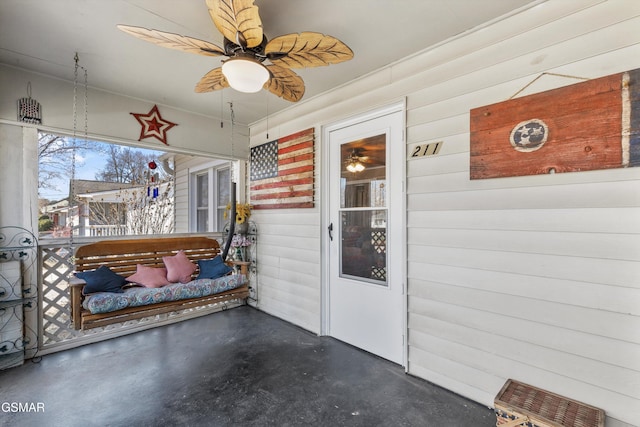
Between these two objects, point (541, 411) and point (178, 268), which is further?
point (178, 268)

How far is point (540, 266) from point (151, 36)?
2618 mm

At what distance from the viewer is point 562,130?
1712 mm

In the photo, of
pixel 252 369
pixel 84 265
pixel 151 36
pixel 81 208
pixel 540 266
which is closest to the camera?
pixel 151 36

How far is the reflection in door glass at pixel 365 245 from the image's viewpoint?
107 inches

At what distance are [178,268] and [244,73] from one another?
7.84 ft

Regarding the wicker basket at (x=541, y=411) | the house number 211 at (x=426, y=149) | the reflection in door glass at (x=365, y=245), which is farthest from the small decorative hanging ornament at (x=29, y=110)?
the wicker basket at (x=541, y=411)

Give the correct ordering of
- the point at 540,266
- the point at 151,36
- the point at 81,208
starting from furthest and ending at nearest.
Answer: the point at 81,208, the point at 540,266, the point at 151,36

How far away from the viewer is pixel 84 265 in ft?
9.48

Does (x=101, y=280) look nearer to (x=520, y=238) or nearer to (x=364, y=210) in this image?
(x=364, y=210)

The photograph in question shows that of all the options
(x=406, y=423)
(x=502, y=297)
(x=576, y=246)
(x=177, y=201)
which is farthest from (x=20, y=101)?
(x=576, y=246)

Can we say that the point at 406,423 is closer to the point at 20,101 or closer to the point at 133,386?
the point at 133,386

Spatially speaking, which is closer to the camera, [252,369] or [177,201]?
[252,369]

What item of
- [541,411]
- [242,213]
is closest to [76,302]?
[242,213]

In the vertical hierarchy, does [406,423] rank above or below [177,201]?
below
